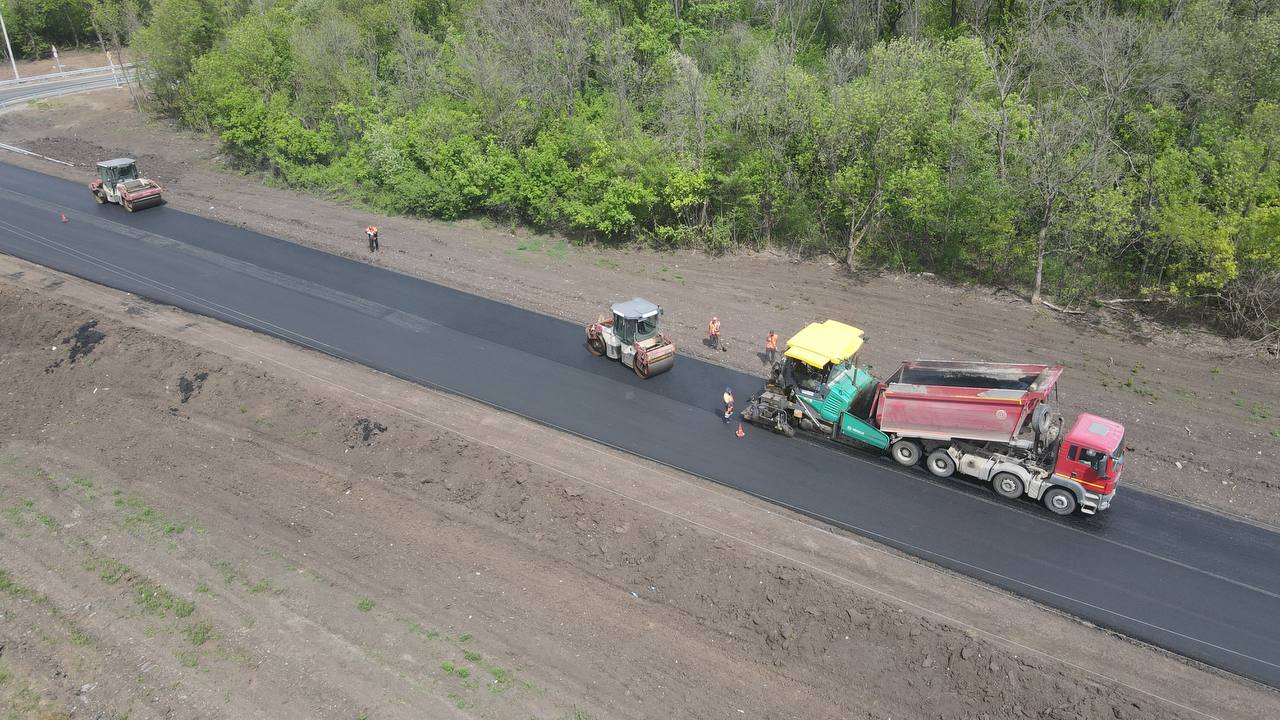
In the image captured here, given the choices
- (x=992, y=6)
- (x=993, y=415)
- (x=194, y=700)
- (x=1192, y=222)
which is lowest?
(x=194, y=700)

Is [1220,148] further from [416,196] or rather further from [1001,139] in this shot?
[416,196]

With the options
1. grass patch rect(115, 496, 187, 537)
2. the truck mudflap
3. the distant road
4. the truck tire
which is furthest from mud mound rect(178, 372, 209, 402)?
the distant road

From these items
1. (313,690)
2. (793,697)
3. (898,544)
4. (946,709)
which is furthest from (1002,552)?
(313,690)

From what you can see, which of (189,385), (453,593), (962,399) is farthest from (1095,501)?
(189,385)

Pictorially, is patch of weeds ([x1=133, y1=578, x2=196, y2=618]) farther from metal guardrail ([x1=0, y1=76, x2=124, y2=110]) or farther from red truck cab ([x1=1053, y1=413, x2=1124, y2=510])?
metal guardrail ([x1=0, y1=76, x2=124, y2=110])

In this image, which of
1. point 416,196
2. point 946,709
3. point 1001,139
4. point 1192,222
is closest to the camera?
point 946,709

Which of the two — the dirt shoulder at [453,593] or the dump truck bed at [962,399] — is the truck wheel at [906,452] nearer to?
the dump truck bed at [962,399]

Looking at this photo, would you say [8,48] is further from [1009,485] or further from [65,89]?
[1009,485]
